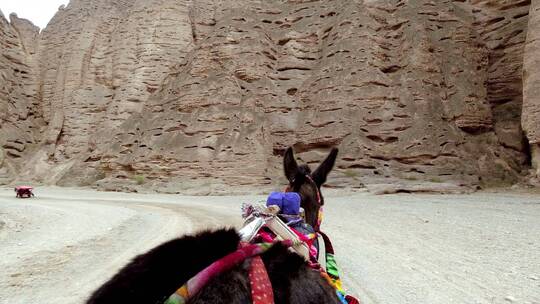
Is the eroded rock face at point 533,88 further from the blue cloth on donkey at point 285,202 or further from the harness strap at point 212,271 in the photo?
the harness strap at point 212,271

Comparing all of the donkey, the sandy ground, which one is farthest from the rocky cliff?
the donkey

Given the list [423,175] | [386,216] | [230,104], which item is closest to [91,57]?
[230,104]

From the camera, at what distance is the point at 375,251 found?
240 inches

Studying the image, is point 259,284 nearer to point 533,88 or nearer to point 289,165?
point 289,165

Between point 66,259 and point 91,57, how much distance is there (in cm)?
4195

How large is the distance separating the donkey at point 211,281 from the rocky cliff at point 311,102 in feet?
60.8

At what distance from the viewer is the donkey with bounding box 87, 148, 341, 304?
107 centimetres

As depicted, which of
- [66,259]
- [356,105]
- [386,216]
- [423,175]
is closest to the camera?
[66,259]

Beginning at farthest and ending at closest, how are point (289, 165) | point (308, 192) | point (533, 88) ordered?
point (533, 88)
point (289, 165)
point (308, 192)

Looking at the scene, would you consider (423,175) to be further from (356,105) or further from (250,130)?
(250,130)

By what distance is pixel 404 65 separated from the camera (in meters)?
27.2

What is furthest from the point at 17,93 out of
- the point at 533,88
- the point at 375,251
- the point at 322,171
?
the point at 533,88

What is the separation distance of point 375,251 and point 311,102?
22626mm

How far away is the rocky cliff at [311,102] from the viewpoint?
23.1 metres
